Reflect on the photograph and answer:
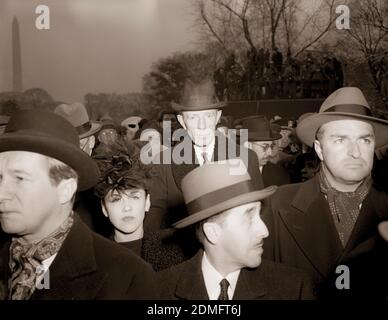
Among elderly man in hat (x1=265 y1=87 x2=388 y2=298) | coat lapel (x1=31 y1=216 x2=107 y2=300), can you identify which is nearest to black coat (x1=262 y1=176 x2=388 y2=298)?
elderly man in hat (x1=265 y1=87 x2=388 y2=298)

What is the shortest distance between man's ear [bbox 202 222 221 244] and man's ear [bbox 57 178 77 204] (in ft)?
1.39

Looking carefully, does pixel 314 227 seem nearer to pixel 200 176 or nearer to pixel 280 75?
pixel 200 176

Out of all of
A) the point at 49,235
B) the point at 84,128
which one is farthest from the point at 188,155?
the point at 49,235

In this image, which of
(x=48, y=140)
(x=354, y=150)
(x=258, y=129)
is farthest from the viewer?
(x=258, y=129)

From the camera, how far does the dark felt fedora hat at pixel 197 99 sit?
237 cm

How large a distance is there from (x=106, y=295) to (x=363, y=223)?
1019mm

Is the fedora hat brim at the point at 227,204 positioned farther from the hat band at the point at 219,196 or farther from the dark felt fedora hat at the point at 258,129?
the dark felt fedora hat at the point at 258,129

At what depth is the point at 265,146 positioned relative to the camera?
9.25 feet

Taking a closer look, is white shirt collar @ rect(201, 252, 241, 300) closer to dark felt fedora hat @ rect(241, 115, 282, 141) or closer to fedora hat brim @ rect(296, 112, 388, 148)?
fedora hat brim @ rect(296, 112, 388, 148)

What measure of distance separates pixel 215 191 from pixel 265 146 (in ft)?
5.14

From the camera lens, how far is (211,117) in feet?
7.71

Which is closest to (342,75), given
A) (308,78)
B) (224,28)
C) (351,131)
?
(308,78)
